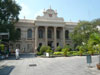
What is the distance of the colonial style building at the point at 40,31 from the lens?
4672cm

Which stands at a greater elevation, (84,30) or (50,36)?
(84,30)

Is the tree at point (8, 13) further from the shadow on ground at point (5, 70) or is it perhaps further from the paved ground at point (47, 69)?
the shadow on ground at point (5, 70)

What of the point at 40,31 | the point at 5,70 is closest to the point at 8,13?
the point at 40,31

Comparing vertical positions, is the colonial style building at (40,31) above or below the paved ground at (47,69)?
above

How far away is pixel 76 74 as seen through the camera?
9.45 meters

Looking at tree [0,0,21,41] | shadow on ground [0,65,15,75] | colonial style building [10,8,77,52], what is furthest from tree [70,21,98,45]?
shadow on ground [0,65,15,75]

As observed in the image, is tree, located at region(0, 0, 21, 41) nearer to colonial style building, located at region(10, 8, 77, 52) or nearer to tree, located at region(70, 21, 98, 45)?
colonial style building, located at region(10, 8, 77, 52)

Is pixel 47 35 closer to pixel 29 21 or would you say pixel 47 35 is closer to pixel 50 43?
pixel 50 43

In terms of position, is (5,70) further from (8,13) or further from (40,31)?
(40,31)

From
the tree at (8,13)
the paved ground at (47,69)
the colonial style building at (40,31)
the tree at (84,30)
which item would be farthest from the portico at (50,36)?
the paved ground at (47,69)

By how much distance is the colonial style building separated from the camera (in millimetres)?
46719

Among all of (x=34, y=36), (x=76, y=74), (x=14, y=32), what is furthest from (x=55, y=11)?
(x=76, y=74)

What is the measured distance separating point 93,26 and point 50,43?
16.7 meters

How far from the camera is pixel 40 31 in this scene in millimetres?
50125
